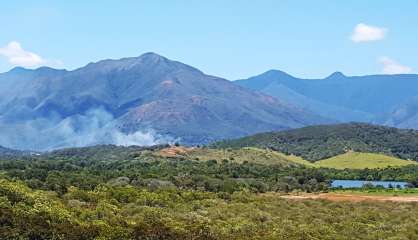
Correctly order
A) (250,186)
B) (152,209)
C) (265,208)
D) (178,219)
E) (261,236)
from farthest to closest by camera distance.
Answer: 1. (250,186)
2. (265,208)
3. (152,209)
4. (178,219)
5. (261,236)

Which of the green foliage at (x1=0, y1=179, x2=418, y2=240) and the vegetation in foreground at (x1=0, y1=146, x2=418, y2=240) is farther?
Result: the vegetation in foreground at (x1=0, y1=146, x2=418, y2=240)

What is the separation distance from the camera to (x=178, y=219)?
7844 centimetres

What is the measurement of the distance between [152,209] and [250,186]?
80.3m

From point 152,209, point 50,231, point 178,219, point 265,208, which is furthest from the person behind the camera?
point 265,208

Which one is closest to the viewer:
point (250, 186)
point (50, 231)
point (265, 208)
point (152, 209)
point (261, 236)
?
point (50, 231)

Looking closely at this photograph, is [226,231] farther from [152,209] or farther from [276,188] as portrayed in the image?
[276,188]

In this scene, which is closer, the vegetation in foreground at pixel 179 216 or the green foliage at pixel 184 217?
the green foliage at pixel 184 217

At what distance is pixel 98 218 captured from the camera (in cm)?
7419

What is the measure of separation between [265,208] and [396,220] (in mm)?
17235

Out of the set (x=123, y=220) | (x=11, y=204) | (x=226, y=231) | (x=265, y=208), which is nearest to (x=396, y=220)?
(x=265, y=208)

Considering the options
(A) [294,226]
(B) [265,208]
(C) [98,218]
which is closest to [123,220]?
(C) [98,218]

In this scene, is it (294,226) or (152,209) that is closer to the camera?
(294,226)

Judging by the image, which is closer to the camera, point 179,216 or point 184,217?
point 184,217

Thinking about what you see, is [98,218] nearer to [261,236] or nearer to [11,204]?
[11,204]
